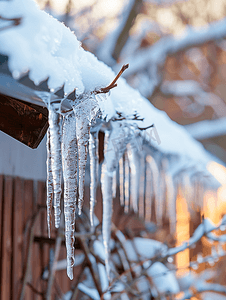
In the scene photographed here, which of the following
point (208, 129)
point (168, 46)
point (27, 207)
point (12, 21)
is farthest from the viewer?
point (208, 129)

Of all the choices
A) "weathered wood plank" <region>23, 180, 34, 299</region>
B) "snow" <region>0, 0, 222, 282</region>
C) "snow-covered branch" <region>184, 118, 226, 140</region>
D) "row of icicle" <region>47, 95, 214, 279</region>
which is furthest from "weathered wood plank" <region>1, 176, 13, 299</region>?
"snow-covered branch" <region>184, 118, 226, 140</region>

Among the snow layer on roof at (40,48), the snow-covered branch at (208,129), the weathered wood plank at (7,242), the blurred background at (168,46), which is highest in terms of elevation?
the blurred background at (168,46)

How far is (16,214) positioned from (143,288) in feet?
4.32

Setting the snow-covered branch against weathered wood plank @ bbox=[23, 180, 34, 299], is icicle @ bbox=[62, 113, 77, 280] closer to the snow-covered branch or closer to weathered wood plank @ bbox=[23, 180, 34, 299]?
weathered wood plank @ bbox=[23, 180, 34, 299]

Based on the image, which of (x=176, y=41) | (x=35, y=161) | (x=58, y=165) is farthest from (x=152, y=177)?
(x=176, y=41)

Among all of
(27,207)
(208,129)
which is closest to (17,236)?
(27,207)

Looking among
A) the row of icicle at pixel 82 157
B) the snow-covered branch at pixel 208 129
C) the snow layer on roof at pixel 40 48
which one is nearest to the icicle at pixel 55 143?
the row of icicle at pixel 82 157

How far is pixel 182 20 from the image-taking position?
5520 millimetres

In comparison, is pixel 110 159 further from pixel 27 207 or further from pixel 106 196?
pixel 27 207

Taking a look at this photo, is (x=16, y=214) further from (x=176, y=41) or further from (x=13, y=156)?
(x=176, y=41)

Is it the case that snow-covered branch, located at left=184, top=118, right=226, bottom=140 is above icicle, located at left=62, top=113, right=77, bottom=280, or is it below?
above

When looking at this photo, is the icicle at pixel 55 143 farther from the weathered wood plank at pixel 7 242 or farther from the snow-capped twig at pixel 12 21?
the weathered wood plank at pixel 7 242

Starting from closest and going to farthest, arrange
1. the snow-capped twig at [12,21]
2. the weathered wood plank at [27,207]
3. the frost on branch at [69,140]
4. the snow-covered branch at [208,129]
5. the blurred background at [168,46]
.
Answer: the snow-capped twig at [12,21]
the frost on branch at [69,140]
the weathered wood plank at [27,207]
the blurred background at [168,46]
the snow-covered branch at [208,129]

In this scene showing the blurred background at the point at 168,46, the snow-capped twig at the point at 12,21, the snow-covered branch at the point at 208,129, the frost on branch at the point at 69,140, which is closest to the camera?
the snow-capped twig at the point at 12,21
